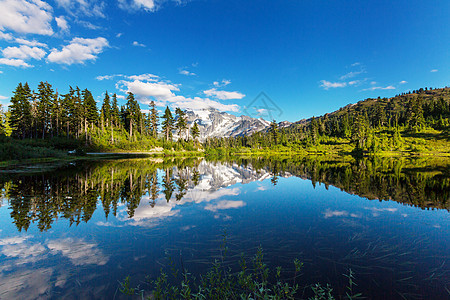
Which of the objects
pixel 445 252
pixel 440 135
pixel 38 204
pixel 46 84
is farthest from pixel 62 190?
pixel 440 135

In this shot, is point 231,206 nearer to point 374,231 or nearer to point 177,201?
point 177,201

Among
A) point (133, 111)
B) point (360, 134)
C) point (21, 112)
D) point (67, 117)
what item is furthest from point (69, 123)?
point (360, 134)

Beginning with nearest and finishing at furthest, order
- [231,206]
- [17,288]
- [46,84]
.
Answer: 1. [17,288]
2. [231,206]
3. [46,84]

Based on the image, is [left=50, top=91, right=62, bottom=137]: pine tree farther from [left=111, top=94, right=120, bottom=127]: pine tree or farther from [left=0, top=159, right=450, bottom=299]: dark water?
[left=0, top=159, right=450, bottom=299]: dark water

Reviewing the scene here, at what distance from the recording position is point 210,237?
8.79m

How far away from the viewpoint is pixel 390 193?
16.6m

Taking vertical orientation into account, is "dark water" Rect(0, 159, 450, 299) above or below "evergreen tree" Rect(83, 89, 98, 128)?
below

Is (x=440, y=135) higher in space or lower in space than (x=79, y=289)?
higher

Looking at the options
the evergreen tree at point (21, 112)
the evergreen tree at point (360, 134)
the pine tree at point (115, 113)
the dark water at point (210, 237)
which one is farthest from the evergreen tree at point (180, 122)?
the evergreen tree at point (360, 134)

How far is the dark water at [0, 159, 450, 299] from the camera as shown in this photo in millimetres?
5820

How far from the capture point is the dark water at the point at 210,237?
582 centimetres

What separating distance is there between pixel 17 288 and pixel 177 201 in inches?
380

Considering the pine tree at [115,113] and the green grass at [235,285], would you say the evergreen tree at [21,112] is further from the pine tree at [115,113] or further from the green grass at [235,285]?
the green grass at [235,285]

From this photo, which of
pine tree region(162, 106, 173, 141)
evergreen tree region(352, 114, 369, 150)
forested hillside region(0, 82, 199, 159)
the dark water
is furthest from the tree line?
evergreen tree region(352, 114, 369, 150)
